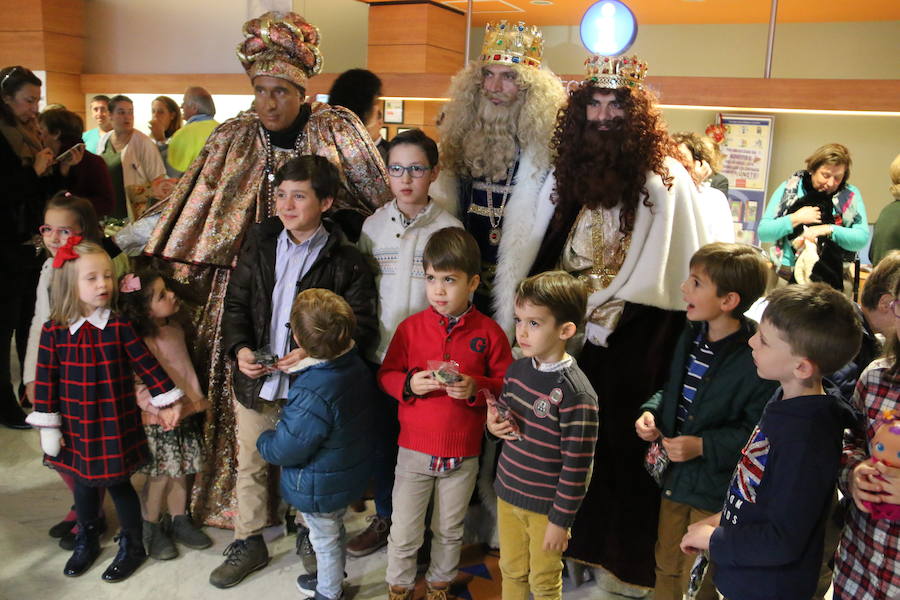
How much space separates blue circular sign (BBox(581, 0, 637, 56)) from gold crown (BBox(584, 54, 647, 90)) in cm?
20

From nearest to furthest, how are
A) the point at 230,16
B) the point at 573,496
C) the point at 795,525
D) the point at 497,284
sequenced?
1. the point at 795,525
2. the point at 573,496
3. the point at 497,284
4. the point at 230,16

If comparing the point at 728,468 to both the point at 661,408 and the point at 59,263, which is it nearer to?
the point at 661,408

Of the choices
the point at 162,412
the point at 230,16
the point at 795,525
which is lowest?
the point at 162,412

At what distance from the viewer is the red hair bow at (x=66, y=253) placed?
9.55ft

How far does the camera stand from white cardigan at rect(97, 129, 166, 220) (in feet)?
19.7

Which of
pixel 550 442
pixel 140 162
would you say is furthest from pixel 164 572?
pixel 140 162

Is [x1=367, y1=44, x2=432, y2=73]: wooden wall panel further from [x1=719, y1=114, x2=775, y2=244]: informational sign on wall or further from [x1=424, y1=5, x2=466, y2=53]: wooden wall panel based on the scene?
[x1=719, y1=114, x2=775, y2=244]: informational sign on wall

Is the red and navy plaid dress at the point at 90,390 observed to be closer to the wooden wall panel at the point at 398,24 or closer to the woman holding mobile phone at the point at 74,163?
the woman holding mobile phone at the point at 74,163

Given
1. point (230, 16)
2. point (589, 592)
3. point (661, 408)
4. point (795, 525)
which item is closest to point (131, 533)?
point (589, 592)

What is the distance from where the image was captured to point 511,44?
3215 millimetres

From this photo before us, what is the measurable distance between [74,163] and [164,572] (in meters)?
2.53

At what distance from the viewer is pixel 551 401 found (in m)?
2.41

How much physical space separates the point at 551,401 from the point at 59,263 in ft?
6.28

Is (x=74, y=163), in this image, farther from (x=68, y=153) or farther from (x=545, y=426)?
(x=545, y=426)
